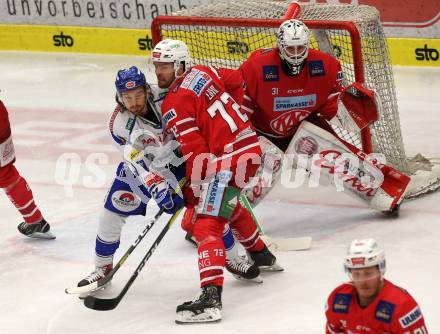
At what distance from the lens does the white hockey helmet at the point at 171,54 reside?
16.2ft

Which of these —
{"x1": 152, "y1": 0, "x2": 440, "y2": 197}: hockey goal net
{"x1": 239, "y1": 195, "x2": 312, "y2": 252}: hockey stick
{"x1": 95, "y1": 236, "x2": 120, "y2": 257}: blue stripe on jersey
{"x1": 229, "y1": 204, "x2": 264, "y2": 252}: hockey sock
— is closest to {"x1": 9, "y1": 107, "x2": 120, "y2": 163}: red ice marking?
{"x1": 152, "y1": 0, "x2": 440, "y2": 197}: hockey goal net

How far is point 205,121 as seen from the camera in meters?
4.87

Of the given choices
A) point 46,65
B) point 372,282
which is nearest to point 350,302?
point 372,282

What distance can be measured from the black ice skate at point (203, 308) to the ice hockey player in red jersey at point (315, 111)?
1360 mm

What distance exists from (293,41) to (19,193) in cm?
155

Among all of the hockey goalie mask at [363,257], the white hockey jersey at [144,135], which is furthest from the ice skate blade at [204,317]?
the hockey goalie mask at [363,257]

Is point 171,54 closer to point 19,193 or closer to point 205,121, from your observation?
point 205,121

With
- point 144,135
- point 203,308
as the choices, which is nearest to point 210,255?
point 203,308

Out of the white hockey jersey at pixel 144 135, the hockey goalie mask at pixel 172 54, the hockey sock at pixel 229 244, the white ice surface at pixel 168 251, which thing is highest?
the hockey goalie mask at pixel 172 54

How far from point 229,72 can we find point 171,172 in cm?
60

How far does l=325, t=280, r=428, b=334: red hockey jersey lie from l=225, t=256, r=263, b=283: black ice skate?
1460 mm

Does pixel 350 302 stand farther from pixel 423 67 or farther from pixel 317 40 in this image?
pixel 423 67

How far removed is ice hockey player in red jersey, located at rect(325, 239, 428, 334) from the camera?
3.42m

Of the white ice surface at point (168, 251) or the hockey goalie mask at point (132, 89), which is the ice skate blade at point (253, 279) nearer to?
the white ice surface at point (168, 251)
